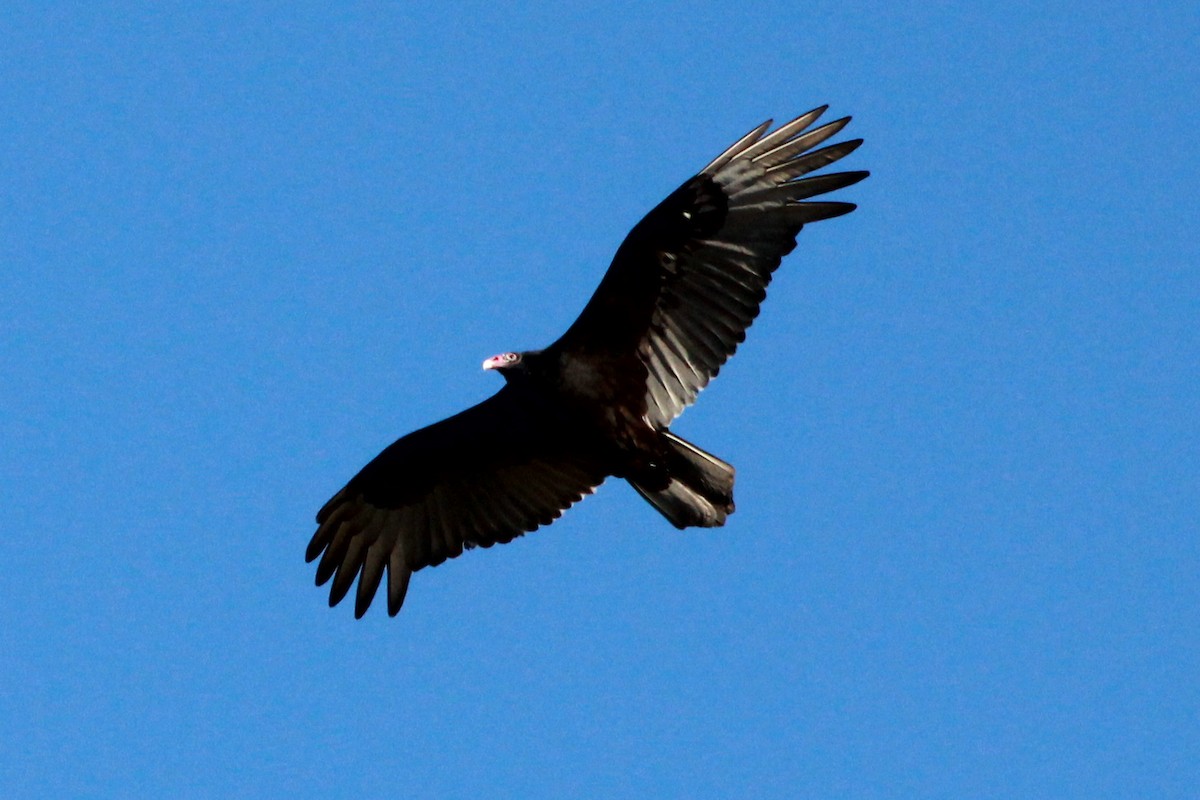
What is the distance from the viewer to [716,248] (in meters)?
9.73

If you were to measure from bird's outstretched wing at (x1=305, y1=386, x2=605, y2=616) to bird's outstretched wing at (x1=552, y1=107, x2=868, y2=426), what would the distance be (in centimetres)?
114

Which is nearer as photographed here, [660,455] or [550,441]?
[660,455]

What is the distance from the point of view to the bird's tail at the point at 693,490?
987 cm

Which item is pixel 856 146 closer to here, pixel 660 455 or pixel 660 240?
pixel 660 240

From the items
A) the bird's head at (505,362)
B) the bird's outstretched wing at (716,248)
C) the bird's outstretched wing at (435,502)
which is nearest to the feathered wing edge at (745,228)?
the bird's outstretched wing at (716,248)

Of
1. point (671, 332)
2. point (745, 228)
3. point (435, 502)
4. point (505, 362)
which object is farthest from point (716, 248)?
point (435, 502)

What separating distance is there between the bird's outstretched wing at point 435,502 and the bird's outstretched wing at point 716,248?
1140mm

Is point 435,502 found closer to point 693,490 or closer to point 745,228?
point 693,490

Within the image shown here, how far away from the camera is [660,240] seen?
9.70 m

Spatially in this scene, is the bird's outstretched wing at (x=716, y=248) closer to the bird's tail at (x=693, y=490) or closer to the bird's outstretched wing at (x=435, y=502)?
the bird's tail at (x=693, y=490)

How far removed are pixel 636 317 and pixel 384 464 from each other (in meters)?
2.05

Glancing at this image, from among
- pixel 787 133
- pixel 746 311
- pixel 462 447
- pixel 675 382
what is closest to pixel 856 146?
pixel 787 133

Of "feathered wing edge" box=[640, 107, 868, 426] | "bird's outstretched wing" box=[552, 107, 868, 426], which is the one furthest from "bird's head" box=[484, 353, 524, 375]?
"feathered wing edge" box=[640, 107, 868, 426]

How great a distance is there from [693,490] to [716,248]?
1.47m
